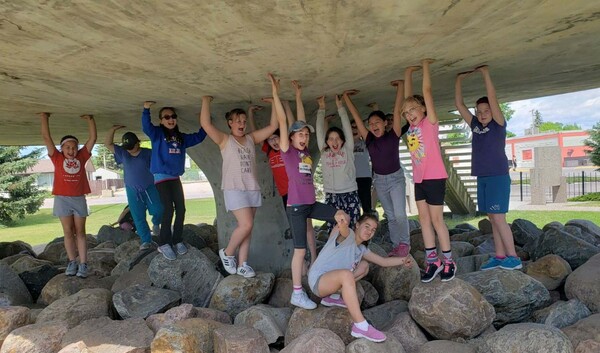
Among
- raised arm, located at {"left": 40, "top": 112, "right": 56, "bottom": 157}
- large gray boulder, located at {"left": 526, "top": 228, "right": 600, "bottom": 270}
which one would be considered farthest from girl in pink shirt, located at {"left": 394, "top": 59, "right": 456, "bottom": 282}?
raised arm, located at {"left": 40, "top": 112, "right": 56, "bottom": 157}

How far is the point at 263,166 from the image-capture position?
679 cm

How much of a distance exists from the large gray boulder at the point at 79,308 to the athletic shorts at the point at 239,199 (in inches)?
70.7

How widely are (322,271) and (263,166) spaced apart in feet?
8.27

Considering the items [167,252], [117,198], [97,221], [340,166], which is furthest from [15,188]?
[340,166]

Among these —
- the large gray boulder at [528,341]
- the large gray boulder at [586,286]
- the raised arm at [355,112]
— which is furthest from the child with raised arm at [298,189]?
the large gray boulder at [586,286]

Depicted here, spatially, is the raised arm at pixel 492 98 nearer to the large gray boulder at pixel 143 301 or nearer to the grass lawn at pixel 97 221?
the large gray boulder at pixel 143 301

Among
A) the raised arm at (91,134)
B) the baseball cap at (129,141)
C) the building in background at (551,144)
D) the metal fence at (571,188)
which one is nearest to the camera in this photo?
the raised arm at (91,134)

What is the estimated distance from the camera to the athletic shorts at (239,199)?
5520 millimetres

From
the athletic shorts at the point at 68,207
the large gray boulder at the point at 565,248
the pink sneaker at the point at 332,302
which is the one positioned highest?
the athletic shorts at the point at 68,207

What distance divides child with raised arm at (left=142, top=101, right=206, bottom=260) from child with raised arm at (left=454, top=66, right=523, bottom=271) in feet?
12.0

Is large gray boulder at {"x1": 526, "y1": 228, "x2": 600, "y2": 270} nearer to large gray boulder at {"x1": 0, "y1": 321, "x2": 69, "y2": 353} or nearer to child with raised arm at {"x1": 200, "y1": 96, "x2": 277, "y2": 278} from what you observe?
child with raised arm at {"x1": 200, "y1": 96, "x2": 277, "y2": 278}

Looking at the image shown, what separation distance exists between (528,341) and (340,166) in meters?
2.76

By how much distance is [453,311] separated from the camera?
14.3ft

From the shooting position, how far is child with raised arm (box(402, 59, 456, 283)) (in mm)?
4648
